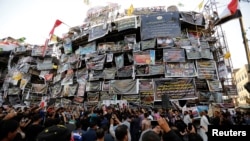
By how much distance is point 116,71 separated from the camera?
22.6 metres

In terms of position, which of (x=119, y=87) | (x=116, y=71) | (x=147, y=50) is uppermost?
(x=147, y=50)

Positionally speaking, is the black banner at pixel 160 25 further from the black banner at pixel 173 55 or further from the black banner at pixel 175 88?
the black banner at pixel 175 88

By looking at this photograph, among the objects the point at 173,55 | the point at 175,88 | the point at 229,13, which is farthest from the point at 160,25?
the point at 229,13

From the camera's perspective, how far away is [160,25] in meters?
21.9

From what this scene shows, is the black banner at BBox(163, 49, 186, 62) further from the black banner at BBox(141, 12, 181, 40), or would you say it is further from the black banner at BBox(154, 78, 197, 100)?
the black banner at BBox(154, 78, 197, 100)

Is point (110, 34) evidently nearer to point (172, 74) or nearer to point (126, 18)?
point (126, 18)

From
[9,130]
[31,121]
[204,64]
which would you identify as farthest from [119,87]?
[9,130]

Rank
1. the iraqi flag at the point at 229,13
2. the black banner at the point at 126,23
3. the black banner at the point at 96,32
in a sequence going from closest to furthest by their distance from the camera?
1. the iraqi flag at the point at 229,13
2. the black banner at the point at 126,23
3. the black banner at the point at 96,32

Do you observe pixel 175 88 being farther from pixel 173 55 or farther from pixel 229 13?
pixel 229 13

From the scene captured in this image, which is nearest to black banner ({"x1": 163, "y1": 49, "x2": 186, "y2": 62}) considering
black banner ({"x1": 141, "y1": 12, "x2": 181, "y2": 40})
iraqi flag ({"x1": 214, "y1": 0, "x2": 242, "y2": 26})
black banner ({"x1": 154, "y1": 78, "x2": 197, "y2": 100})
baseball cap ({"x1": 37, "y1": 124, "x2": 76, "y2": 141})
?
black banner ({"x1": 141, "y1": 12, "x2": 181, "y2": 40})

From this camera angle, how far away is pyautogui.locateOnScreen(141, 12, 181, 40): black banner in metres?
21.5

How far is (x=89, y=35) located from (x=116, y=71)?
21.7ft

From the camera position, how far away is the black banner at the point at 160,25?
70.6ft

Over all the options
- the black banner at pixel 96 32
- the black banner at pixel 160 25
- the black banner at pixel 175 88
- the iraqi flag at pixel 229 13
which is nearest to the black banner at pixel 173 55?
the black banner at pixel 160 25
